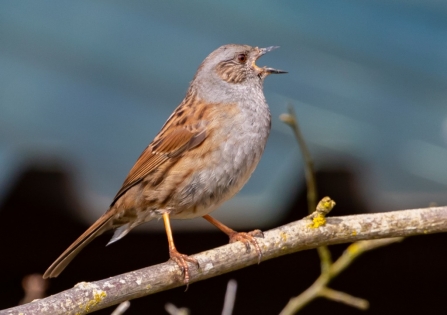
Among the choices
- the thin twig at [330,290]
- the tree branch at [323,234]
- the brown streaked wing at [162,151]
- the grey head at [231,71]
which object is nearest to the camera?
the tree branch at [323,234]

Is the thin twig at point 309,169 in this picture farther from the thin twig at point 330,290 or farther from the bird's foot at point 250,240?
the bird's foot at point 250,240

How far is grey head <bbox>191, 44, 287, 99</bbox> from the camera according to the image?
5.15m

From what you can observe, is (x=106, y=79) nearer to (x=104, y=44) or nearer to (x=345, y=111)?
(x=104, y=44)

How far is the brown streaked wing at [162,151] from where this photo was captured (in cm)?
480

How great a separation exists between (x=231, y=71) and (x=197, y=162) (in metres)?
0.77

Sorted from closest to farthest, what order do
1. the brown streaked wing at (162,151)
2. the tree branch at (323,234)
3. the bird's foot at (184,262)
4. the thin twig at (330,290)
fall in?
the bird's foot at (184,262)
the tree branch at (323,234)
the thin twig at (330,290)
the brown streaked wing at (162,151)

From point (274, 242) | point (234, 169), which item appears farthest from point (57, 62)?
point (274, 242)

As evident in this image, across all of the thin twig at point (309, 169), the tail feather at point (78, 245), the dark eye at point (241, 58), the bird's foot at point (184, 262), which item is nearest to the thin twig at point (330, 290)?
the thin twig at point (309, 169)

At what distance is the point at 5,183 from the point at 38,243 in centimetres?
45

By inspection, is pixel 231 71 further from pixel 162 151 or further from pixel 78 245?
pixel 78 245

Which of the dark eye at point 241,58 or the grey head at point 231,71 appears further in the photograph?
the dark eye at point 241,58

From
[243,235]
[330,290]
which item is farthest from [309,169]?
[330,290]

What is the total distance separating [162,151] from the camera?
4.92 metres

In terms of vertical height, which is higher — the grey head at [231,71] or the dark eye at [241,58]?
the dark eye at [241,58]
